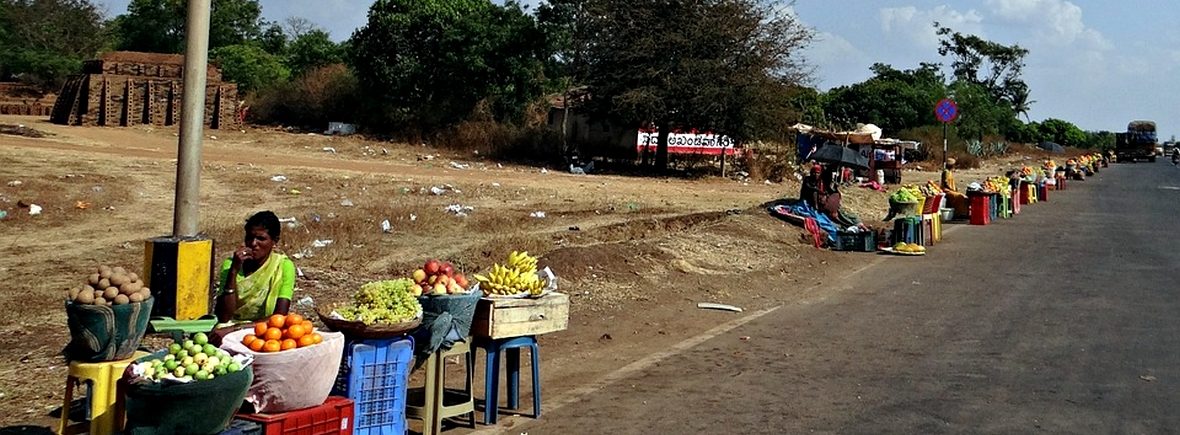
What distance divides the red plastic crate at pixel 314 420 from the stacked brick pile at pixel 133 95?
3056 centimetres

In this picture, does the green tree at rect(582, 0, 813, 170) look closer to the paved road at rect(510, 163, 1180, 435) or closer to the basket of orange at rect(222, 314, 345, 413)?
the paved road at rect(510, 163, 1180, 435)

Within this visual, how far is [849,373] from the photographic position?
8.77 metres

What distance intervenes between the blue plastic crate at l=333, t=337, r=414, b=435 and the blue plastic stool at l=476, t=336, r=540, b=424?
865 millimetres

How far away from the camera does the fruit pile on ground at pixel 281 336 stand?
17.6 ft

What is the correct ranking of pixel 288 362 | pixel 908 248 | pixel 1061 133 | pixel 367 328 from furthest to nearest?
pixel 1061 133 → pixel 908 248 → pixel 367 328 → pixel 288 362

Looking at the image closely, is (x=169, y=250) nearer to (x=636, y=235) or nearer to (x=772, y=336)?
(x=772, y=336)

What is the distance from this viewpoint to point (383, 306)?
598 centimetres

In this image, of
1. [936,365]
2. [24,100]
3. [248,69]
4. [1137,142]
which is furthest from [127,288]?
[1137,142]

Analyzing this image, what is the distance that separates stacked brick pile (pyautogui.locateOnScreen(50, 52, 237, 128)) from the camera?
34906 mm

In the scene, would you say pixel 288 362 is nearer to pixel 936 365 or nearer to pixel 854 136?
pixel 936 365

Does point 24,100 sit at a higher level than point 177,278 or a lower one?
higher

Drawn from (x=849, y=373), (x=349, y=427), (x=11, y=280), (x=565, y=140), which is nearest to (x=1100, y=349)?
(x=849, y=373)

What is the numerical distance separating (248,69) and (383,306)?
145 ft

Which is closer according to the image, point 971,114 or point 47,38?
point 47,38
